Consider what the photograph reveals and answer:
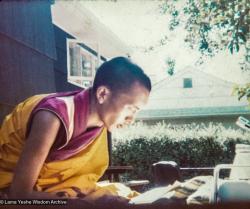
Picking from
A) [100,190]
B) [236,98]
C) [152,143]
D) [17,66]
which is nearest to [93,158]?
[100,190]

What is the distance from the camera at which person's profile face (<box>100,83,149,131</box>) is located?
3.01m

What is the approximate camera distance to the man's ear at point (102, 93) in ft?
9.96

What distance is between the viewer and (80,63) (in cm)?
314

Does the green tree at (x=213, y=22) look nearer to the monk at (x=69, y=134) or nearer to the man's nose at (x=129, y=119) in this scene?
the monk at (x=69, y=134)

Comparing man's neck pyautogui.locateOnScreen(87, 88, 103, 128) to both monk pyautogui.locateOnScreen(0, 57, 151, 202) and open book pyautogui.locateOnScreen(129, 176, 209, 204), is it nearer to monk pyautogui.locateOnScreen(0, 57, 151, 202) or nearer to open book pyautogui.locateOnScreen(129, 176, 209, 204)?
monk pyautogui.locateOnScreen(0, 57, 151, 202)

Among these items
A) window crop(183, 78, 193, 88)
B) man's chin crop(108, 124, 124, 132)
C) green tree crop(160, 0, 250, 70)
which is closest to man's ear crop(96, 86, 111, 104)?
man's chin crop(108, 124, 124, 132)

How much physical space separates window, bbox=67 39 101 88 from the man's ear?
0.08m

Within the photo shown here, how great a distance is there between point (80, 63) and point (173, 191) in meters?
1.09

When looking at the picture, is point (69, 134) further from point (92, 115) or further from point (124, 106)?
point (124, 106)

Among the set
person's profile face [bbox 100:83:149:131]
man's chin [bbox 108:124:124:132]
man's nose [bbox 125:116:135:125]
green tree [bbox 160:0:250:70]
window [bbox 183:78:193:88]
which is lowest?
man's chin [bbox 108:124:124:132]

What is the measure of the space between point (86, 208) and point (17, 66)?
44.0 inches

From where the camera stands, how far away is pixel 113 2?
3.14 meters

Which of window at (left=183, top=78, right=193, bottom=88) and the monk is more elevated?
window at (left=183, top=78, right=193, bottom=88)

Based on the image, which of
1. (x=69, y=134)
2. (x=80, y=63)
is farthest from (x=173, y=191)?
(x=80, y=63)
